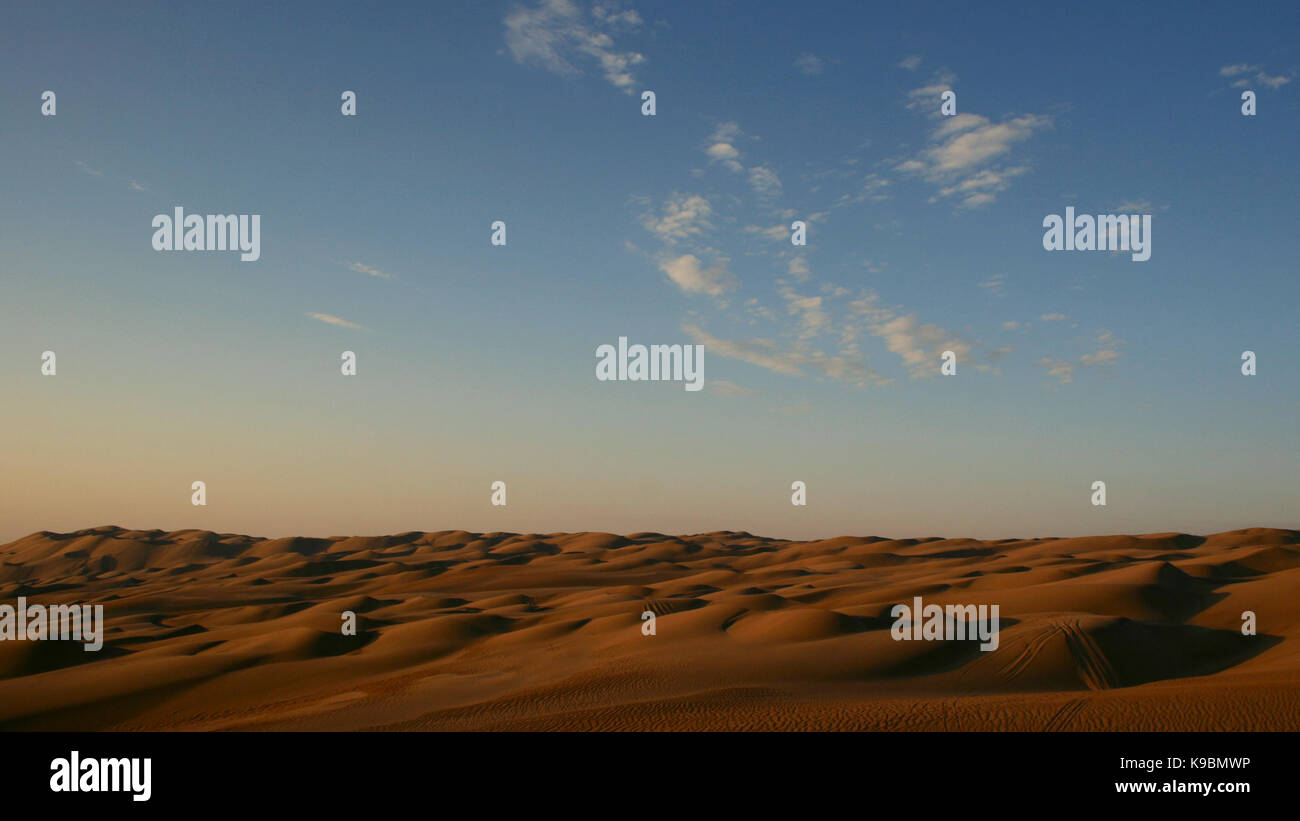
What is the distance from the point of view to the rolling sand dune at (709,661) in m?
17.3

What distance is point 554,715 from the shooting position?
59.1 ft

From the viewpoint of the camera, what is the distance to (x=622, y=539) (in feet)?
420

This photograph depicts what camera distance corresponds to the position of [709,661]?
2548 cm

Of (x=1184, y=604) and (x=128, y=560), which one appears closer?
(x=1184, y=604)

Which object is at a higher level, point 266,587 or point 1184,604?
point 1184,604

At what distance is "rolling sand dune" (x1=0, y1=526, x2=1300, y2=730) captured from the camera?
682 inches
